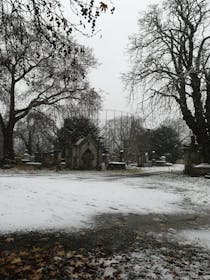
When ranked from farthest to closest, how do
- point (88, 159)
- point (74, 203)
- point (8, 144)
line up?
point (88, 159), point (8, 144), point (74, 203)

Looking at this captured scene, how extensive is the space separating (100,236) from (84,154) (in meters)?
27.4

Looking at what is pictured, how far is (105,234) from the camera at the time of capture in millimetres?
8016

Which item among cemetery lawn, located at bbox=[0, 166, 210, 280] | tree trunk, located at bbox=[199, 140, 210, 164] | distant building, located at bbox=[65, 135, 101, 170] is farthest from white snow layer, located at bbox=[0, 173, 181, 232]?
distant building, located at bbox=[65, 135, 101, 170]

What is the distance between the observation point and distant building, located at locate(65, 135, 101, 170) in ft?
114

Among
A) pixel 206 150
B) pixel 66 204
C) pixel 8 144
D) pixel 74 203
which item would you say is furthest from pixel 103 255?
pixel 8 144

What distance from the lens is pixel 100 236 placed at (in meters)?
7.82

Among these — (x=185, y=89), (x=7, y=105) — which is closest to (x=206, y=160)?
(x=185, y=89)

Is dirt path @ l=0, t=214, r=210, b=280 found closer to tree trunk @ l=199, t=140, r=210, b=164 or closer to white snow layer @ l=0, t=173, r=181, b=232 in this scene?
white snow layer @ l=0, t=173, r=181, b=232

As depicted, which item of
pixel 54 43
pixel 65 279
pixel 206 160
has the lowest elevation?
pixel 65 279

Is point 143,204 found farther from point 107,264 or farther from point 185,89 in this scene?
point 185,89

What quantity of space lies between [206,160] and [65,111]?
48.1 ft

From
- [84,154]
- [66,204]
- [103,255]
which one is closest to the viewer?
[103,255]

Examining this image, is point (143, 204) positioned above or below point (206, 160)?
below

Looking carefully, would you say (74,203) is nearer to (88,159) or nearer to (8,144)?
(88,159)
